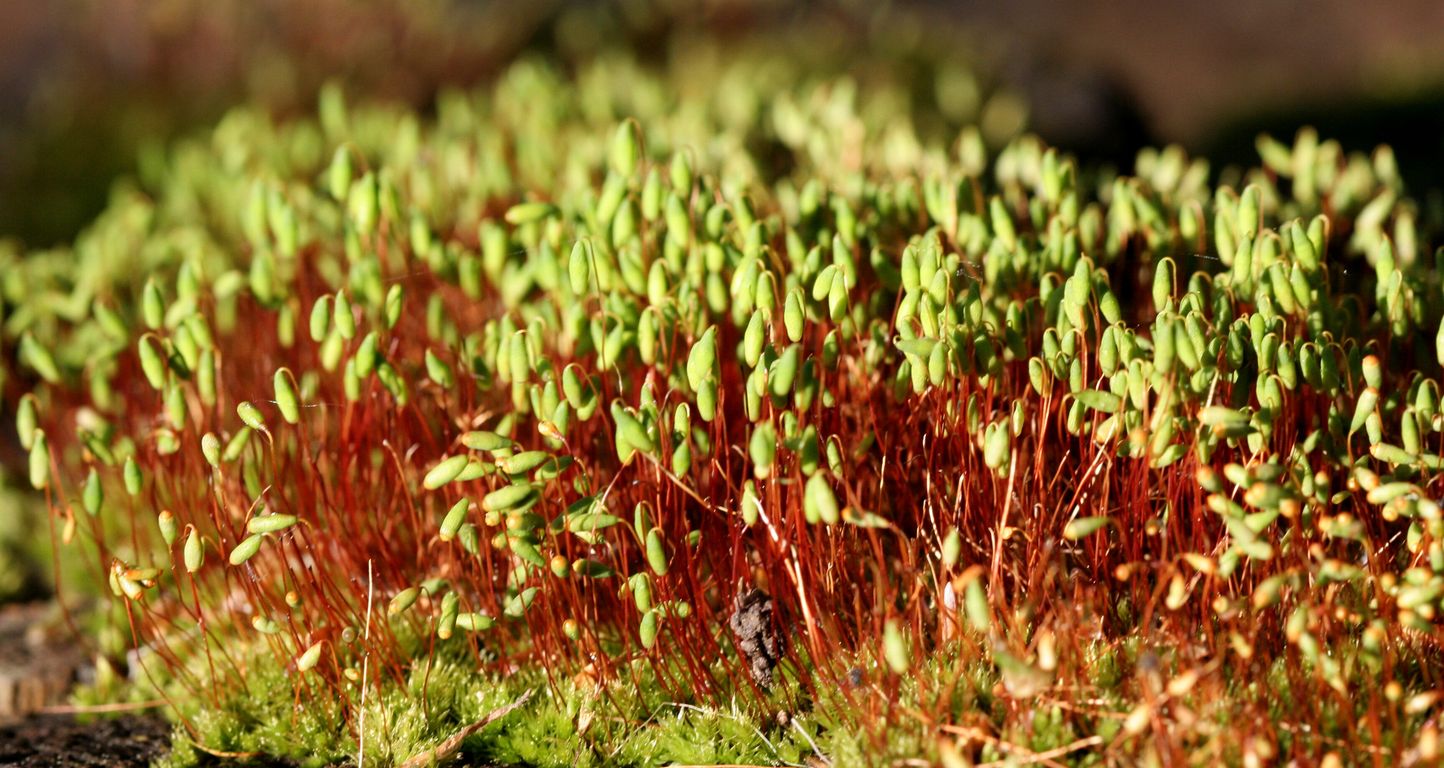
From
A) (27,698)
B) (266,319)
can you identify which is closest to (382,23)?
(266,319)

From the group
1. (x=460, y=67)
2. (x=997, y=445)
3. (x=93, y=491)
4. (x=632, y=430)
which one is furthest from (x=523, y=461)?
(x=460, y=67)

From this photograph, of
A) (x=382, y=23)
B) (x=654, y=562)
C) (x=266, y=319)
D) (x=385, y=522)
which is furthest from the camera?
(x=382, y=23)

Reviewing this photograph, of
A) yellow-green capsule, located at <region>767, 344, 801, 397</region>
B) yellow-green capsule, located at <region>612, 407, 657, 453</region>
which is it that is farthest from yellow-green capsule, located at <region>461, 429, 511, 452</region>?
yellow-green capsule, located at <region>767, 344, 801, 397</region>

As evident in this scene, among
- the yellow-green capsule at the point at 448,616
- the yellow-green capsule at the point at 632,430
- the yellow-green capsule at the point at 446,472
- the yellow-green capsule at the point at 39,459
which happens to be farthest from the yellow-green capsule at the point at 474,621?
the yellow-green capsule at the point at 39,459

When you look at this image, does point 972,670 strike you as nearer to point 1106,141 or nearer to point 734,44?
point 1106,141

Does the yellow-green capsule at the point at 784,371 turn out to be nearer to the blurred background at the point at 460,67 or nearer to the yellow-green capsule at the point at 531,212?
the yellow-green capsule at the point at 531,212

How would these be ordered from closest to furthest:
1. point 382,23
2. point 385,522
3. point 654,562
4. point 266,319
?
1. point 654,562
2. point 385,522
3. point 266,319
4. point 382,23

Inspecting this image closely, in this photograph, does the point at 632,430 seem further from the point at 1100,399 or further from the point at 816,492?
the point at 1100,399
